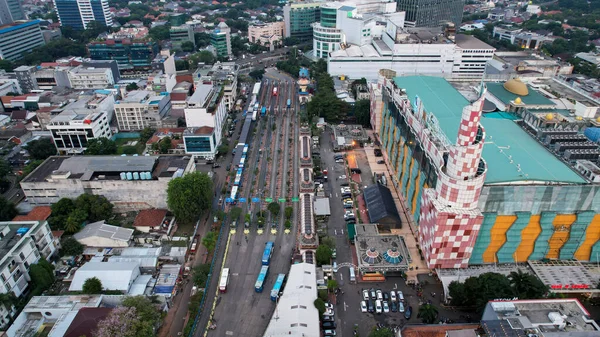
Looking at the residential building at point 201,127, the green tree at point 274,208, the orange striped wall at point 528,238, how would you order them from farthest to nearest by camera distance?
the residential building at point 201,127
the green tree at point 274,208
the orange striped wall at point 528,238

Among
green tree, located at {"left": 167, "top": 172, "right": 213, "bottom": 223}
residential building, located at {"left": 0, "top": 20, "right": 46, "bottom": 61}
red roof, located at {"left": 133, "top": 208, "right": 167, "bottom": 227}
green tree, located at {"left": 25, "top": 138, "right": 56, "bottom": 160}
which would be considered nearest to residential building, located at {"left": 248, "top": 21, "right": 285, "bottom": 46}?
residential building, located at {"left": 0, "top": 20, "right": 46, "bottom": 61}

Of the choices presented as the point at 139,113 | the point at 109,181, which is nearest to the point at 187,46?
the point at 139,113

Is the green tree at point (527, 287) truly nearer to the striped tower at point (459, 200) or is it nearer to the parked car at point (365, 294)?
the striped tower at point (459, 200)

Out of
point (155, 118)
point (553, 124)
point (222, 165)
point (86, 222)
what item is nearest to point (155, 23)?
point (155, 118)

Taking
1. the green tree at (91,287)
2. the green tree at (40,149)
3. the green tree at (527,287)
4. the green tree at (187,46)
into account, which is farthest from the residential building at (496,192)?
the green tree at (187,46)

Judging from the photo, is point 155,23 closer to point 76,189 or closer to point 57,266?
point 76,189

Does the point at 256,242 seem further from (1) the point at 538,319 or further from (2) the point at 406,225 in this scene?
(1) the point at 538,319
